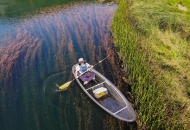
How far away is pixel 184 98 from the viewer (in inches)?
428

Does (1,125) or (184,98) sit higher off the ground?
(184,98)

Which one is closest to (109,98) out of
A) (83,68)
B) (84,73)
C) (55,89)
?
(84,73)

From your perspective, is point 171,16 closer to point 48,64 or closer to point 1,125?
point 48,64

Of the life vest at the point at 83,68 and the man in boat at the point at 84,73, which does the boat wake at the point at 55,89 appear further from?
the life vest at the point at 83,68

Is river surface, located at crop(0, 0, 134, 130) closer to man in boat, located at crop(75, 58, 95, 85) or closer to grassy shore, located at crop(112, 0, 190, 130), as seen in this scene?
man in boat, located at crop(75, 58, 95, 85)

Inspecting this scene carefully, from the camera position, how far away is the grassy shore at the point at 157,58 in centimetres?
1054

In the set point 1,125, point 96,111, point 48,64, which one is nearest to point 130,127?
point 96,111

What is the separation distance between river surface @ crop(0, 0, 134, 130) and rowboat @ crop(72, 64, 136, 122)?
21.2 inches

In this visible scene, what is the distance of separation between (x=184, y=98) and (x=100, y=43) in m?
10.3

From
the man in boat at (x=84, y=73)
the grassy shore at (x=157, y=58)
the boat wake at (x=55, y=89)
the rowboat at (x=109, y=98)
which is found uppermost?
the grassy shore at (x=157, y=58)

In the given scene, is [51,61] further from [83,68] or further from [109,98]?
[109,98]

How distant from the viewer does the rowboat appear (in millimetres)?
11609

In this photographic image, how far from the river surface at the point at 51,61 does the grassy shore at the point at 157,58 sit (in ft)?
5.82

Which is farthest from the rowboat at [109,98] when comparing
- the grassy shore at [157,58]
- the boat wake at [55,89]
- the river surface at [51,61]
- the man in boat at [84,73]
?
the boat wake at [55,89]
